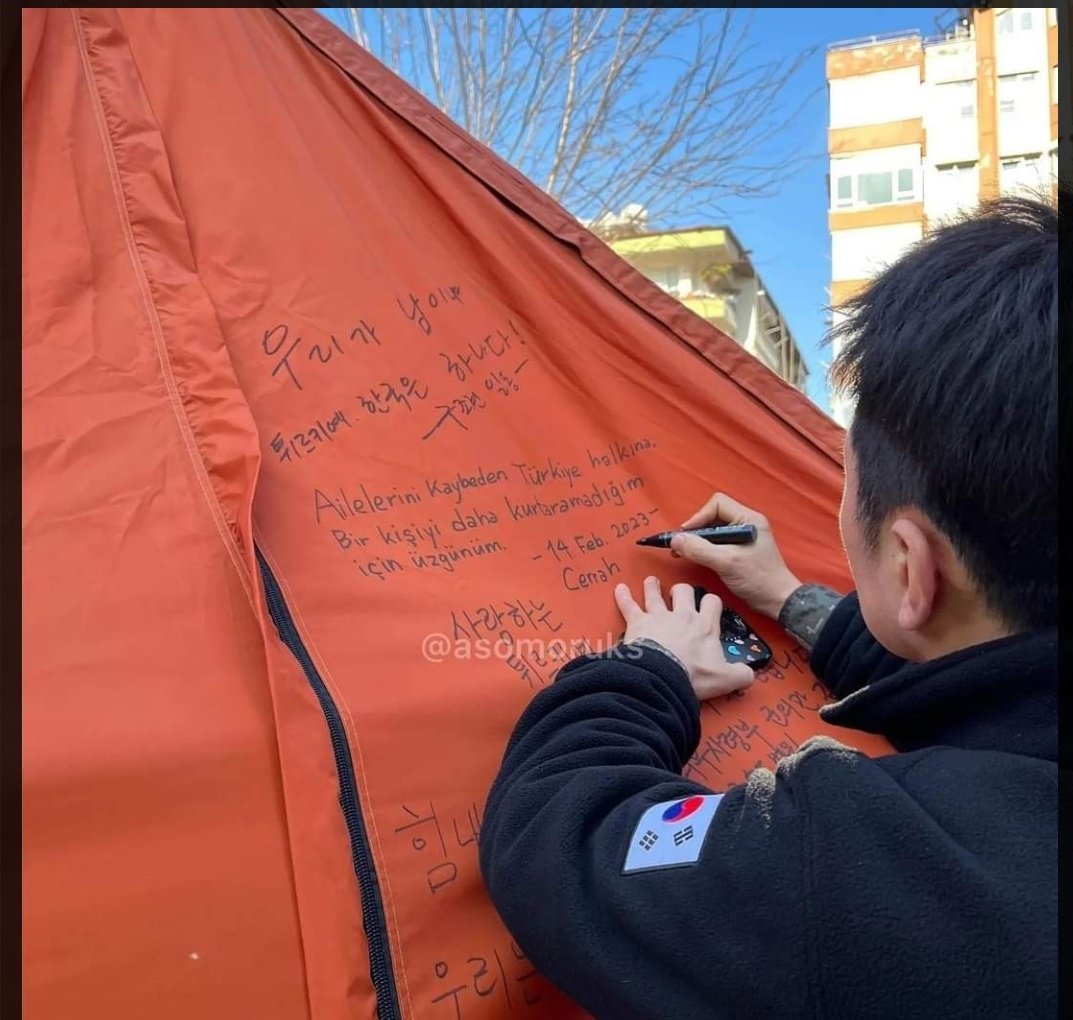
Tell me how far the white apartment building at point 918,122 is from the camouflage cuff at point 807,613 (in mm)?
14048

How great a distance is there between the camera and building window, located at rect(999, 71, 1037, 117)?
13.7 meters

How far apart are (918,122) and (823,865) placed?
672 inches

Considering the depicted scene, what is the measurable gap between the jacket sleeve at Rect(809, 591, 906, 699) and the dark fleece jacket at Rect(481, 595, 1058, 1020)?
0.27m

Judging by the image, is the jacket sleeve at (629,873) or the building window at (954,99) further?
the building window at (954,99)

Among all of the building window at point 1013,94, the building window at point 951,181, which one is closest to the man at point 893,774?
the building window at point 951,181

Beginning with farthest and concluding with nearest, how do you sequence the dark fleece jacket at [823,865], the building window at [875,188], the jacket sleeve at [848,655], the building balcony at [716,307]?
1. the building window at [875,188]
2. the building balcony at [716,307]
3. the jacket sleeve at [848,655]
4. the dark fleece jacket at [823,865]

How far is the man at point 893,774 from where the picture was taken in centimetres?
60

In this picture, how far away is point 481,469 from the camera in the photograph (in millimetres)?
1220

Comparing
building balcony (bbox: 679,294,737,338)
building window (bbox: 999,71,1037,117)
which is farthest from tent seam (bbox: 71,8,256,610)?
building window (bbox: 999,71,1037,117)

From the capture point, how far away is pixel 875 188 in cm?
1574

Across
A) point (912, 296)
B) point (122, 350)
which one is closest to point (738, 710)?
point (912, 296)

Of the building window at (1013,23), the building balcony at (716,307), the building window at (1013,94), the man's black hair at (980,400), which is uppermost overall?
the building window at (1013,23)

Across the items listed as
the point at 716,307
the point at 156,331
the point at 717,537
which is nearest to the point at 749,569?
the point at 717,537

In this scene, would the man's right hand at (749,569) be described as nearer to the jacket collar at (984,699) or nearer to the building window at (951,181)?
the jacket collar at (984,699)
